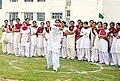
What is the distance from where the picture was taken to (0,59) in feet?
53.0

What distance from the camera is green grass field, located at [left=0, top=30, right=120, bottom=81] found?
12188mm

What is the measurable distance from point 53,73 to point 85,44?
13.9ft

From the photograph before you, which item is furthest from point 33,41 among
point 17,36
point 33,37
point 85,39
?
point 85,39

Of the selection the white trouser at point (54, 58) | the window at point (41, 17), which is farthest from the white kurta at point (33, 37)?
the window at point (41, 17)

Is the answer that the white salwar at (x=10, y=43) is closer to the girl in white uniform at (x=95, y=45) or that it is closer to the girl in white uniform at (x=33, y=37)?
the girl in white uniform at (x=33, y=37)

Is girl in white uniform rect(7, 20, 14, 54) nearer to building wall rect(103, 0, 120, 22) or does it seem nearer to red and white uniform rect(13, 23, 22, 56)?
red and white uniform rect(13, 23, 22, 56)

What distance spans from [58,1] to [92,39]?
43665mm

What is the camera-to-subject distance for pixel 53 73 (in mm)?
12984

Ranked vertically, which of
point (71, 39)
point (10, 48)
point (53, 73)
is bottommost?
point (53, 73)

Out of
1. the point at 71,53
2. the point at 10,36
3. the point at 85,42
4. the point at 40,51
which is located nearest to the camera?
the point at 85,42

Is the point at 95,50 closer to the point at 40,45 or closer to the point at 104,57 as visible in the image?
the point at 104,57

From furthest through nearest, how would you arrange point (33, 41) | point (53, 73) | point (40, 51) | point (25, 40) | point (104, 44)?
point (40, 51)
point (33, 41)
point (25, 40)
point (104, 44)
point (53, 73)

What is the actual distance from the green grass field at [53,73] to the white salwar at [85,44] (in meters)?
0.66

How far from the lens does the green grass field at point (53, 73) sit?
40.0 ft
